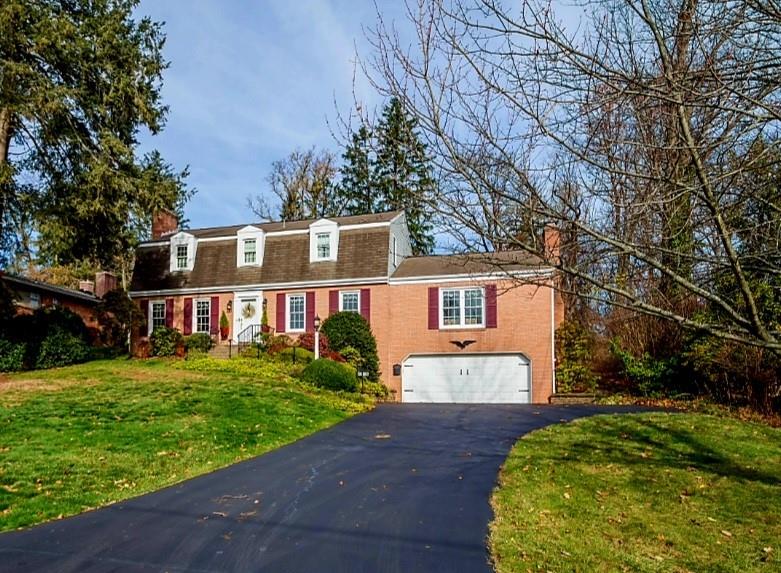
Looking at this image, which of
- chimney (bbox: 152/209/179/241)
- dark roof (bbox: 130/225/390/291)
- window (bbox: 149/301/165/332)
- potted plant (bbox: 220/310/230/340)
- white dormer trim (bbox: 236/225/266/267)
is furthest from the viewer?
chimney (bbox: 152/209/179/241)

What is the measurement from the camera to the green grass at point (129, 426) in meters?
7.22

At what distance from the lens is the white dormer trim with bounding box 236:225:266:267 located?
75.4 ft

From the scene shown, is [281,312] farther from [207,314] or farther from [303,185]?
[303,185]

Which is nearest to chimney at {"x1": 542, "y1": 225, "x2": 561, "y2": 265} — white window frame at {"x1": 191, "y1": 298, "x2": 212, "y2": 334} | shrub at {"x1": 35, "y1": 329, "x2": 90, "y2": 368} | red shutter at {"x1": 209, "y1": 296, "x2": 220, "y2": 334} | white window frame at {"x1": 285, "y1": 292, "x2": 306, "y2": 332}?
white window frame at {"x1": 285, "y1": 292, "x2": 306, "y2": 332}

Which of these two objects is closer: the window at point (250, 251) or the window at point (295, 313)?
the window at point (295, 313)

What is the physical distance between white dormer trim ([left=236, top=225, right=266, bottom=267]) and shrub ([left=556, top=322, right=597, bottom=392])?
38.7 ft

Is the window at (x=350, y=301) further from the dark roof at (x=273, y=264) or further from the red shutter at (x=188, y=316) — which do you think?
the red shutter at (x=188, y=316)

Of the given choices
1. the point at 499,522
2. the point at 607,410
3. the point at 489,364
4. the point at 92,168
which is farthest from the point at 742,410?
the point at 92,168

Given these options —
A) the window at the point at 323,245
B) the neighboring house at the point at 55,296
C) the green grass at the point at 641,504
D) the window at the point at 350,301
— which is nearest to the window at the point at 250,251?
the window at the point at 323,245

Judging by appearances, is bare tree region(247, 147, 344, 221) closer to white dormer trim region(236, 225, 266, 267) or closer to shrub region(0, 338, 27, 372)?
white dormer trim region(236, 225, 266, 267)

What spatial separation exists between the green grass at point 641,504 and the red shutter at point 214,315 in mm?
15122

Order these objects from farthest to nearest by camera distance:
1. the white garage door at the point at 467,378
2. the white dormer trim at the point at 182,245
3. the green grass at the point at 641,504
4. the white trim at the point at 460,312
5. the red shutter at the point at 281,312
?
the white dormer trim at the point at 182,245 → the red shutter at the point at 281,312 → the white trim at the point at 460,312 → the white garage door at the point at 467,378 → the green grass at the point at 641,504

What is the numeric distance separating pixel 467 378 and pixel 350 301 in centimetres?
506

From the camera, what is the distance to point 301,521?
593cm
